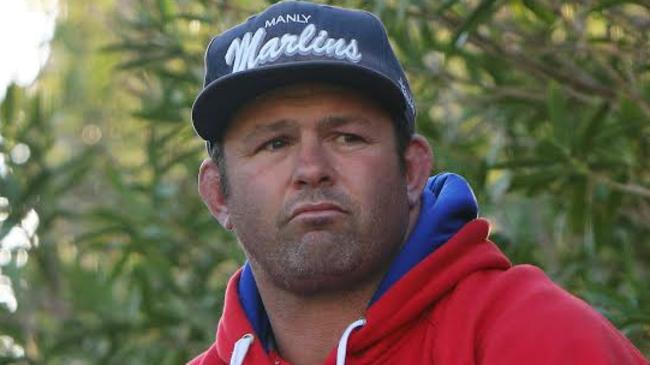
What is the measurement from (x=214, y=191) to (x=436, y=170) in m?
2.05

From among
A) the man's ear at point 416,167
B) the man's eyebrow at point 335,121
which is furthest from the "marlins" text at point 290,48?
the man's ear at point 416,167

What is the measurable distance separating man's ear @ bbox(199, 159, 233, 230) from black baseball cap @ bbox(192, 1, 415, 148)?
0.09m

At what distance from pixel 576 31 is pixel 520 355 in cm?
245

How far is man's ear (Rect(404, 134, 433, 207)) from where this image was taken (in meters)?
3.46

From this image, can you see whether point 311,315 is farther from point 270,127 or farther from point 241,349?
point 270,127

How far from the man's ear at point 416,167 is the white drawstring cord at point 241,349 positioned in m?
0.47

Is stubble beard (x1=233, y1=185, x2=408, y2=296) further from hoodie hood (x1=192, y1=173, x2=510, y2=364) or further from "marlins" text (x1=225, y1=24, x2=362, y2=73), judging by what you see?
"marlins" text (x1=225, y1=24, x2=362, y2=73)

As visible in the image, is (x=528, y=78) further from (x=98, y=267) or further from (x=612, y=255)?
(x=98, y=267)

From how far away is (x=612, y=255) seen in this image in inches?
245

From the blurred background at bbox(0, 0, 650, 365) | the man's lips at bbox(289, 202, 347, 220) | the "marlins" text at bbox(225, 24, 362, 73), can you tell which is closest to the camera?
the man's lips at bbox(289, 202, 347, 220)

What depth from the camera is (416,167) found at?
11.4 ft

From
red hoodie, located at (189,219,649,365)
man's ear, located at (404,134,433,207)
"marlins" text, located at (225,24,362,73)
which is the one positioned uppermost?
"marlins" text, located at (225,24,362,73)

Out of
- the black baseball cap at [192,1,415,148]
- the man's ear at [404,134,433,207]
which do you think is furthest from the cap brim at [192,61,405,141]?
the man's ear at [404,134,433,207]

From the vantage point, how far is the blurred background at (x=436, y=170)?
514cm
